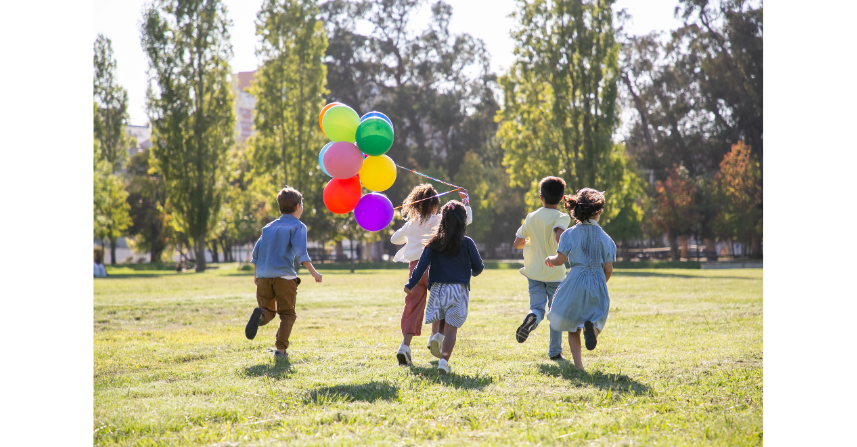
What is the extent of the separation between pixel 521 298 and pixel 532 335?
5.50 meters

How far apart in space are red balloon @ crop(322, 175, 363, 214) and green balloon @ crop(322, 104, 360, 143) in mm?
445

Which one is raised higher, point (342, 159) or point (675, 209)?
point (675, 209)

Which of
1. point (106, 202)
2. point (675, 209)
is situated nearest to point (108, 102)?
point (106, 202)

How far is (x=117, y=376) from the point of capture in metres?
5.42

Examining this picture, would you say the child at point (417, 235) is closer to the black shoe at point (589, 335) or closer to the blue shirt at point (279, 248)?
the blue shirt at point (279, 248)

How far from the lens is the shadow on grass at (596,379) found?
470 centimetres

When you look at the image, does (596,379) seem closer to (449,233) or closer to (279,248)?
(449,233)

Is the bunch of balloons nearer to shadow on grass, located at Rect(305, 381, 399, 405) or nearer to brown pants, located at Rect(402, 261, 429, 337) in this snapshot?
brown pants, located at Rect(402, 261, 429, 337)

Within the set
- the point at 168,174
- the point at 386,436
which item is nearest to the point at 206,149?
the point at 168,174

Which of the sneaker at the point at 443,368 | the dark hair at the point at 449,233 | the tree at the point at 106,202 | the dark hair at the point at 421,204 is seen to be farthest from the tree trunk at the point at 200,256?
the sneaker at the point at 443,368

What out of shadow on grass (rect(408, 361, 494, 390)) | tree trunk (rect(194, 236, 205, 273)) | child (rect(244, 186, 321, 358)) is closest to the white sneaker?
shadow on grass (rect(408, 361, 494, 390))

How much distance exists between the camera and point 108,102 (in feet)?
138

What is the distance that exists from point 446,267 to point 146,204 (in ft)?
148

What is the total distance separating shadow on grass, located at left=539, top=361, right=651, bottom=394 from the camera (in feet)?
15.4
